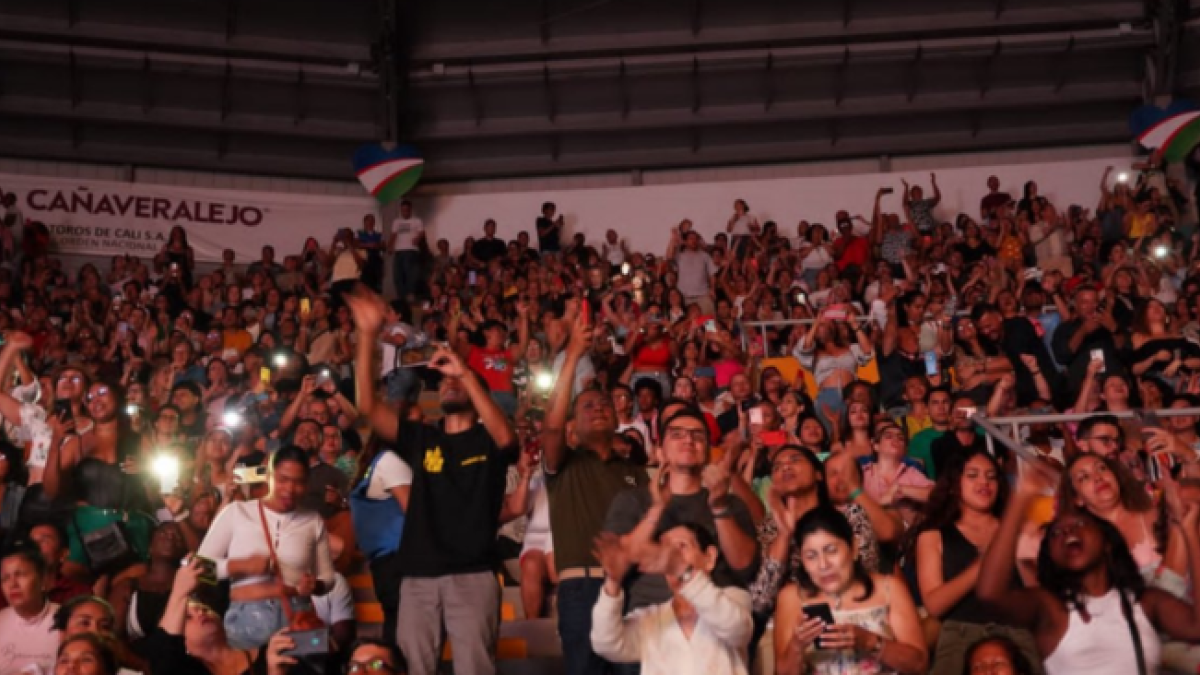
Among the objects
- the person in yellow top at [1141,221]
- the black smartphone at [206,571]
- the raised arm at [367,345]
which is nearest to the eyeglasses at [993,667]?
the raised arm at [367,345]

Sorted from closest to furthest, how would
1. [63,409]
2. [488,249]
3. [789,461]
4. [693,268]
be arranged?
[789,461]
[63,409]
[693,268]
[488,249]

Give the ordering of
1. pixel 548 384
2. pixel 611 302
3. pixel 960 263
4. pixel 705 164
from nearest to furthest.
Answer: pixel 548 384, pixel 611 302, pixel 960 263, pixel 705 164

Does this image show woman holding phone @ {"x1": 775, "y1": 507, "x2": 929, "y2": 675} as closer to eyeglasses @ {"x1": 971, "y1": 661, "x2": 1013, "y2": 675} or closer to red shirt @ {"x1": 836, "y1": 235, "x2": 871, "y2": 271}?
eyeglasses @ {"x1": 971, "y1": 661, "x2": 1013, "y2": 675}

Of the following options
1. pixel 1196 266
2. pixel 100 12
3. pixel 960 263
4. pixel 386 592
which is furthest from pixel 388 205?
pixel 386 592

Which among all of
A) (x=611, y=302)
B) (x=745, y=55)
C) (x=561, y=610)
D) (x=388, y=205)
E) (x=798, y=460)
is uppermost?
(x=745, y=55)

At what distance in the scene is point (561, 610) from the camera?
500cm

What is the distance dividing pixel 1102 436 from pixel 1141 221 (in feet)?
30.7

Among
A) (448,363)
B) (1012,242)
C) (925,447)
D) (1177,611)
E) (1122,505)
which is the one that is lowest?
(1177,611)

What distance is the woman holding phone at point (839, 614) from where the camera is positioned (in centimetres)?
413

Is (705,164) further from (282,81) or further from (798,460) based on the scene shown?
(798,460)

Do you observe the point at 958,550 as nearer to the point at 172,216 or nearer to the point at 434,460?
the point at 434,460

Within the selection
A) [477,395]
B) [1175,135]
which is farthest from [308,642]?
[1175,135]

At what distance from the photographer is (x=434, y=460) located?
5.27m

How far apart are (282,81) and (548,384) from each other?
7729mm
